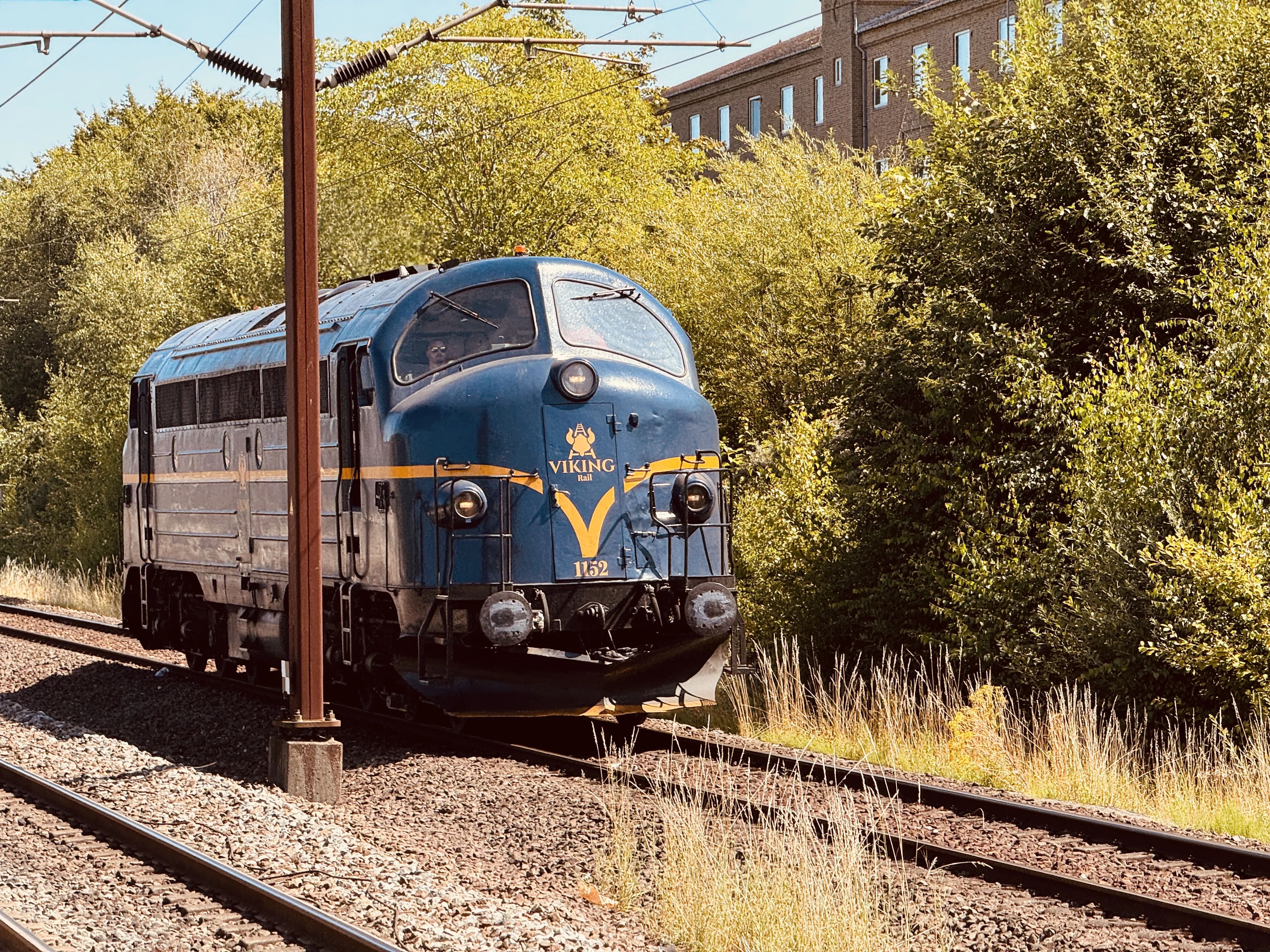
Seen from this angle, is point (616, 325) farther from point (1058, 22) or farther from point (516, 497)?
point (1058, 22)

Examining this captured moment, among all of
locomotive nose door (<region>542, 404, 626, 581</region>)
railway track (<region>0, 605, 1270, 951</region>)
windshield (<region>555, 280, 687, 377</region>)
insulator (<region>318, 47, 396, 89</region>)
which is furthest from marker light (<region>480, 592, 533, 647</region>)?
insulator (<region>318, 47, 396, 89</region>)

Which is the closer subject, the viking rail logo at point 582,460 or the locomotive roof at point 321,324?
the viking rail logo at point 582,460

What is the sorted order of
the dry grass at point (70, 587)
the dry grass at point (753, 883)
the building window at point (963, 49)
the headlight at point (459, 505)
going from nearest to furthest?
1. the dry grass at point (753, 883)
2. the headlight at point (459, 505)
3. the dry grass at point (70, 587)
4. the building window at point (963, 49)

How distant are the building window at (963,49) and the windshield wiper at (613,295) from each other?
32505mm

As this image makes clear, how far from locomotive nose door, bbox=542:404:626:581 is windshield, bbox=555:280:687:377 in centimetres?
70

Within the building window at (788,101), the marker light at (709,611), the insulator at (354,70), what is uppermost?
the building window at (788,101)

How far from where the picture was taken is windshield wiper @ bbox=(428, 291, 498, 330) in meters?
11.2

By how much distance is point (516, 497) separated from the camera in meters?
10.6

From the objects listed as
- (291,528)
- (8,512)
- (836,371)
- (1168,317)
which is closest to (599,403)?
(291,528)

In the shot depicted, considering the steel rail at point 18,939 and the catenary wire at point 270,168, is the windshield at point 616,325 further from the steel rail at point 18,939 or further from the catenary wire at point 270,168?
the catenary wire at point 270,168

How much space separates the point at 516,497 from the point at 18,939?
5.02 metres

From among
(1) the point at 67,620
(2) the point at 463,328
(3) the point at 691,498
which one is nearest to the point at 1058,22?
(3) the point at 691,498

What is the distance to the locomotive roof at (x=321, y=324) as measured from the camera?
11.4 m

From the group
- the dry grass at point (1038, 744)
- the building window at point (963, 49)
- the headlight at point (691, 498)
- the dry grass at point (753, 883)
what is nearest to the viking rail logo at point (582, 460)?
the headlight at point (691, 498)
